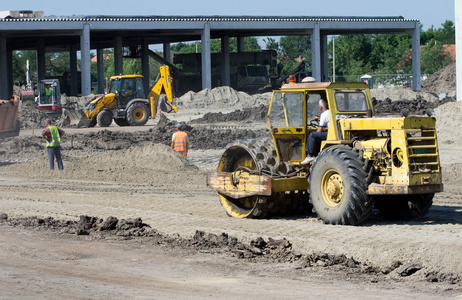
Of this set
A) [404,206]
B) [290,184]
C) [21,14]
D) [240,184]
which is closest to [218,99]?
[21,14]

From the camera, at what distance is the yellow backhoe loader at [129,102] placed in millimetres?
33531

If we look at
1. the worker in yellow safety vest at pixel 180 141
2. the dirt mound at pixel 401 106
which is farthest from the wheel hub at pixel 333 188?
the dirt mound at pixel 401 106

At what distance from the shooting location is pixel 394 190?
9281 mm

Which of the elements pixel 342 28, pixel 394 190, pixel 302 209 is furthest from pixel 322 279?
pixel 342 28

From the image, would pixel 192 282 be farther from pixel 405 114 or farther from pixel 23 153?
pixel 23 153

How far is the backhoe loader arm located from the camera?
33.5m

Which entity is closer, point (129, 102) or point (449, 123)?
point (449, 123)

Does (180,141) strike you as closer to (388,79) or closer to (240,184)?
(240,184)

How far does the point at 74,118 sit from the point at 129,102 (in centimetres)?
288

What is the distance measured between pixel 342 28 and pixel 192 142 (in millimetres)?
29374

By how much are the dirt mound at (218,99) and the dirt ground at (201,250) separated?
2859cm

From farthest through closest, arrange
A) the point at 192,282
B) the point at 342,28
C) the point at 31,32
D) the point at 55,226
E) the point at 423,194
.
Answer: the point at 342,28, the point at 31,32, the point at 55,226, the point at 423,194, the point at 192,282

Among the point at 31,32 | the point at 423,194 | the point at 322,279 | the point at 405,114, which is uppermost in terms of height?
the point at 31,32

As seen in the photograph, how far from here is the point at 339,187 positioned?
987 cm
